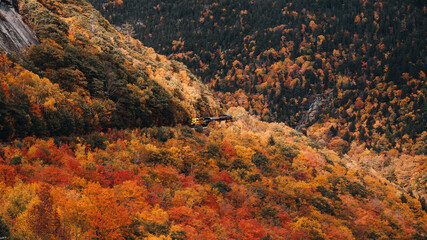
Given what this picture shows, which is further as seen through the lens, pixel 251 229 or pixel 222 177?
pixel 222 177

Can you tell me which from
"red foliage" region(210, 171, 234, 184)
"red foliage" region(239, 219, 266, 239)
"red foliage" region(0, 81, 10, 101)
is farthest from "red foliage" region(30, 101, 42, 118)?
"red foliage" region(210, 171, 234, 184)

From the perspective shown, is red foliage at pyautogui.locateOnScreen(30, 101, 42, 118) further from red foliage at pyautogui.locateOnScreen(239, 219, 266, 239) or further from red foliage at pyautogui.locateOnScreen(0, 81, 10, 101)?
red foliage at pyautogui.locateOnScreen(239, 219, 266, 239)

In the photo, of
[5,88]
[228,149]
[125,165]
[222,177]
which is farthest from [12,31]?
[228,149]

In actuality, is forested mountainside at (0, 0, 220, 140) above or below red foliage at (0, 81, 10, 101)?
below

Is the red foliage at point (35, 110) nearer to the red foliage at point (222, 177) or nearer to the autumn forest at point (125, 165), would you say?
the autumn forest at point (125, 165)

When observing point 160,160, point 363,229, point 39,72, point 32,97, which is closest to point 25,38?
point 39,72

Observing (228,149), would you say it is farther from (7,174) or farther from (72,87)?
(7,174)
